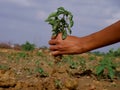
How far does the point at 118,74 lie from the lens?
7.83 metres

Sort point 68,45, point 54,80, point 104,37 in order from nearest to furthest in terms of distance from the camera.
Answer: point 104,37
point 68,45
point 54,80

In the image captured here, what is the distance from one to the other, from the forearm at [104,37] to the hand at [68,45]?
0.06 meters

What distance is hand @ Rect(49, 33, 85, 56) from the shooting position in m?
3.34

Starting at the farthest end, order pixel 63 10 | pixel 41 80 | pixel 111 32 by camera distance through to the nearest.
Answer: pixel 41 80 < pixel 63 10 < pixel 111 32

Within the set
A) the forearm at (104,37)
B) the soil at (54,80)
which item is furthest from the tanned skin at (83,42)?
the soil at (54,80)

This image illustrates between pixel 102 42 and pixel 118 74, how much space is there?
4673 millimetres

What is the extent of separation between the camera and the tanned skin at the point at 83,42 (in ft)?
10.5

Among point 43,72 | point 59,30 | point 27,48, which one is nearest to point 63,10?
point 59,30

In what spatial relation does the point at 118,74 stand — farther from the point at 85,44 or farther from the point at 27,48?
the point at 27,48

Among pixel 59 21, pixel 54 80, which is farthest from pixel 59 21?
pixel 54 80

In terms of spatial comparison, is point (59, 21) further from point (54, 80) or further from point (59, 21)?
point (54, 80)

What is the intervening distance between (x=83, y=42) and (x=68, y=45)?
13cm

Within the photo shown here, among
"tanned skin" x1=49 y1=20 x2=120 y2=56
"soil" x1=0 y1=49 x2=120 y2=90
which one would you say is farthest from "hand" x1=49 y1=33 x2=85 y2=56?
"soil" x1=0 y1=49 x2=120 y2=90

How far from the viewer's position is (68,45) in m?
3.35
